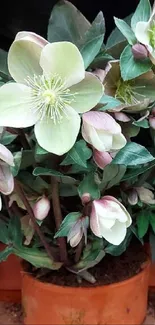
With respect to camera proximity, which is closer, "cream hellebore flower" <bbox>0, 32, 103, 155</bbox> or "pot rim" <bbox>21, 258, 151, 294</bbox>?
"cream hellebore flower" <bbox>0, 32, 103, 155</bbox>

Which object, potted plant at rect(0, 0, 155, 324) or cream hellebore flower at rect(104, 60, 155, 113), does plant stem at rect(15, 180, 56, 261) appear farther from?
cream hellebore flower at rect(104, 60, 155, 113)

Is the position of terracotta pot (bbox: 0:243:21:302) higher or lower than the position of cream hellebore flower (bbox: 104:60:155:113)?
lower

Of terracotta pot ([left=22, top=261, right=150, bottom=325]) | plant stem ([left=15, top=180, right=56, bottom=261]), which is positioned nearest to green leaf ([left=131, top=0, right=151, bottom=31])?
plant stem ([left=15, top=180, right=56, bottom=261])

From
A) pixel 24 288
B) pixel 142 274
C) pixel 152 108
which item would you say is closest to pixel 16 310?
pixel 24 288

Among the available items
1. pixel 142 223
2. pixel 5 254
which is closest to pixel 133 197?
pixel 142 223

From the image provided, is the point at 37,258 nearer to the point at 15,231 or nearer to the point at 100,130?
the point at 15,231
